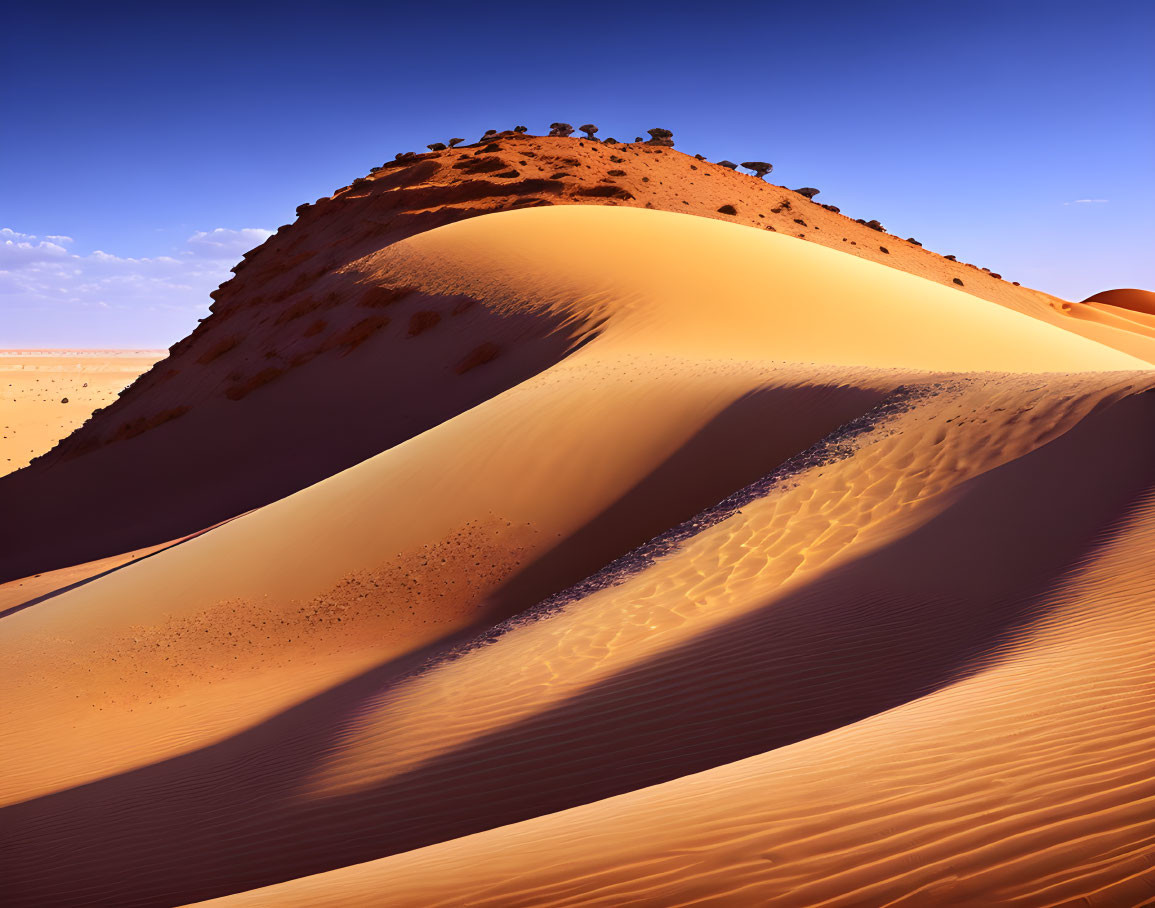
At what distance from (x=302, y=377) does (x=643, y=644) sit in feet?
65.3

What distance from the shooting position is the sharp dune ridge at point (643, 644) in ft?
11.0

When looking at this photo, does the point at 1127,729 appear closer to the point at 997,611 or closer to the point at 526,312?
the point at 997,611

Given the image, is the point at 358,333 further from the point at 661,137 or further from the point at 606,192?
the point at 661,137

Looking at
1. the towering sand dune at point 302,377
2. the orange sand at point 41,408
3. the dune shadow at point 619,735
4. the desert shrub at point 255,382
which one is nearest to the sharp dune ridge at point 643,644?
the dune shadow at point 619,735

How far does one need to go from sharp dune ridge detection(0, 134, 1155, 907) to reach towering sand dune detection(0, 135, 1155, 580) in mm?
300

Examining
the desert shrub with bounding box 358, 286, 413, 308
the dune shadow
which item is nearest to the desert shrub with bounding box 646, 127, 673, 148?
the desert shrub with bounding box 358, 286, 413, 308

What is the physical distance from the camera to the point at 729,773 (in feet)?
13.7

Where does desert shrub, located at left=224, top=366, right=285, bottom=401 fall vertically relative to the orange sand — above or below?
below

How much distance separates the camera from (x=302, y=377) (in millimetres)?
24750

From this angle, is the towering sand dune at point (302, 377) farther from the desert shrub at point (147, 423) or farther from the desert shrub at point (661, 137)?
the desert shrub at point (661, 137)

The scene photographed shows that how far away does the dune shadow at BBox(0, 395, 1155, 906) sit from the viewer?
536cm

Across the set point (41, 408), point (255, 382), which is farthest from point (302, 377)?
point (41, 408)

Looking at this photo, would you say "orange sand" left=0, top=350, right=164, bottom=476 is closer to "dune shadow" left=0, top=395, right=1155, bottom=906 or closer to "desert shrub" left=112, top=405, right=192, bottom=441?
"desert shrub" left=112, top=405, right=192, bottom=441

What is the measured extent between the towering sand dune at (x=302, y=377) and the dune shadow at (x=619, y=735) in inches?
531
